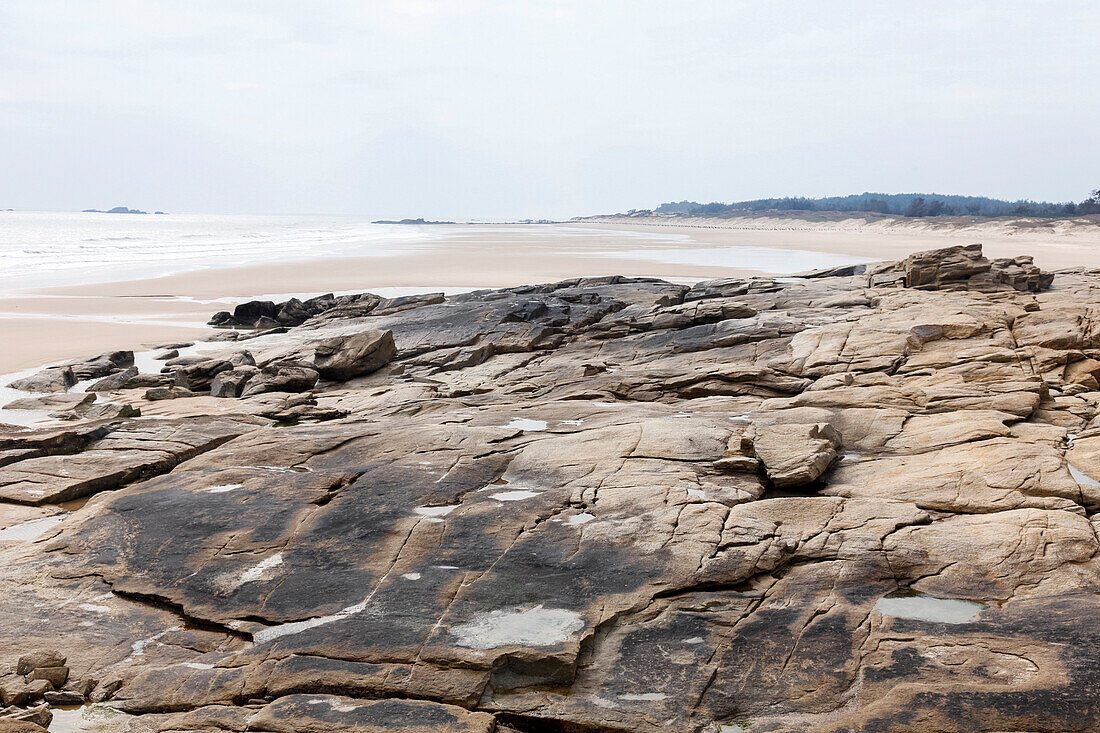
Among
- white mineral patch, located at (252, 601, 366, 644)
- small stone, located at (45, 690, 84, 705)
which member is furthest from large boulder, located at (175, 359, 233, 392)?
small stone, located at (45, 690, 84, 705)

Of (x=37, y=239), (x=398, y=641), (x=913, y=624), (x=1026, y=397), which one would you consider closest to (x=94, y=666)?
(x=398, y=641)

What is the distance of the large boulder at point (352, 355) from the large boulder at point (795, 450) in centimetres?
1017

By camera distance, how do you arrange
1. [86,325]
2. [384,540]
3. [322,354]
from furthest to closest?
[86,325]
[322,354]
[384,540]

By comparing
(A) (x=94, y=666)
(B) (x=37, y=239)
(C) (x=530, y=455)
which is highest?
(B) (x=37, y=239)

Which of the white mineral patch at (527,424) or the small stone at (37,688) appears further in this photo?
the white mineral patch at (527,424)

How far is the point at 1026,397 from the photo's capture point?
1000 cm

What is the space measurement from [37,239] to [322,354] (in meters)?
75.7

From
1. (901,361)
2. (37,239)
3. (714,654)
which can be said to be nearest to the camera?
(714,654)

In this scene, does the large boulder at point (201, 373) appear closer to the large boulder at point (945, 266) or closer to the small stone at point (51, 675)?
the small stone at point (51, 675)

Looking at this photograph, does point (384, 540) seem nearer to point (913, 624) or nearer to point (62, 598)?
point (62, 598)

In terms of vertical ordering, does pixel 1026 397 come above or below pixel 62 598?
above

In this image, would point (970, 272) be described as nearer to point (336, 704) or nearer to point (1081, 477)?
point (1081, 477)

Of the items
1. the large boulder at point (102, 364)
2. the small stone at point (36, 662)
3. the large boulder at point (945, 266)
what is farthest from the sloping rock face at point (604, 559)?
the large boulder at point (102, 364)

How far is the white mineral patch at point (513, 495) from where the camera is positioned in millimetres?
7932
